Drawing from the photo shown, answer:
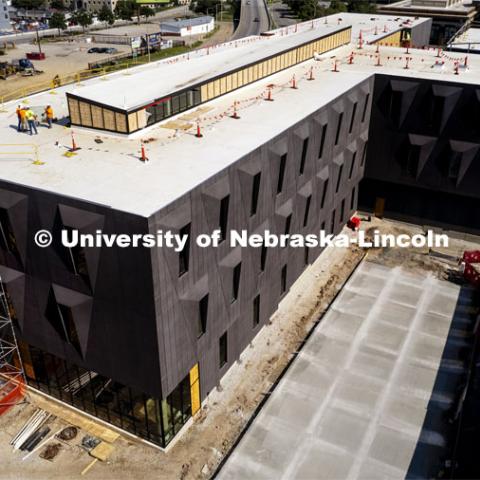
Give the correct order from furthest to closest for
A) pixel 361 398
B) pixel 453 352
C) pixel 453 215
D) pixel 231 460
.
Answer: pixel 453 215
pixel 453 352
pixel 361 398
pixel 231 460

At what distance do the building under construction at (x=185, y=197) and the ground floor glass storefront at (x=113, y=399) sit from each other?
9cm

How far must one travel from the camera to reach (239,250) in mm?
29891

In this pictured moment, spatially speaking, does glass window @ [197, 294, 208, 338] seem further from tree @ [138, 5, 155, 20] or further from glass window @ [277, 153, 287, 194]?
tree @ [138, 5, 155, 20]

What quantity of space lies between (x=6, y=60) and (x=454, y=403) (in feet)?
394

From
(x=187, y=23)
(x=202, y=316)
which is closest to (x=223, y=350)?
(x=202, y=316)

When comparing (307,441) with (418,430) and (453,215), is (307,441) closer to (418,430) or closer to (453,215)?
(418,430)

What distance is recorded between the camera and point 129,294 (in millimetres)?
23719

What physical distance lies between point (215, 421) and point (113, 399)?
5.67 metres

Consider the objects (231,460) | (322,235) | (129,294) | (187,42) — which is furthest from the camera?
(187,42)

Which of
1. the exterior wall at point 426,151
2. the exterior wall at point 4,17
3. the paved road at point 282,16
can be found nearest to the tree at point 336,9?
the paved road at point 282,16

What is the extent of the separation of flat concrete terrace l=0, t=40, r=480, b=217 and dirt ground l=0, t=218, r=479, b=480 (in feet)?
42.7

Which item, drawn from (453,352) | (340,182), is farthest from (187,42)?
(453,352)

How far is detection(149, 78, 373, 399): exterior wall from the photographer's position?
24.5 meters

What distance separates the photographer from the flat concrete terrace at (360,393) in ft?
87.7
